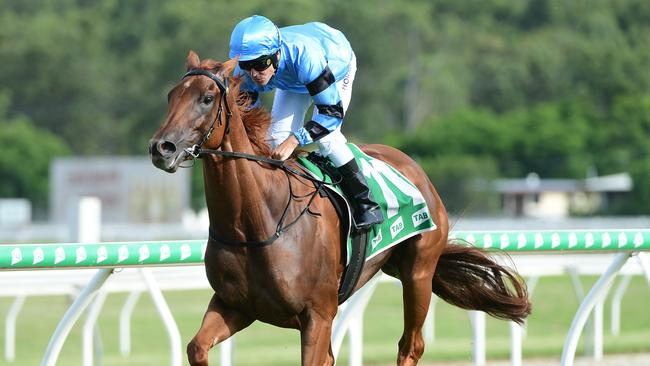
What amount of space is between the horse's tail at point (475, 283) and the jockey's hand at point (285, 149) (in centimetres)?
127

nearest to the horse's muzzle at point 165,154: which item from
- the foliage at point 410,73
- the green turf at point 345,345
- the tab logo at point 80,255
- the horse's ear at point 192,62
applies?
the horse's ear at point 192,62

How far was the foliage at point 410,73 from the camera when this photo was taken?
1837 inches

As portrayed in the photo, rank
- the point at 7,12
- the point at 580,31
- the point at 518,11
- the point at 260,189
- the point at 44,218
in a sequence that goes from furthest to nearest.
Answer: the point at 518,11, the point at 580,31, the point at 7,12, the point at 44,218, the point at 260,189

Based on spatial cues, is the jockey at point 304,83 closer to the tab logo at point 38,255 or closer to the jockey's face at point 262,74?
the jockey's face at point 262,74

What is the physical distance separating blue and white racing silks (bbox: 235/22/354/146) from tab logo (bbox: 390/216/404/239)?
573 mm

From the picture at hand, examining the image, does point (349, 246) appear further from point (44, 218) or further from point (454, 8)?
point (454, 8)

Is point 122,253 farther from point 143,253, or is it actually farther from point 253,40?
point 253,40

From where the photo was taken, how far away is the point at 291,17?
53719 mm

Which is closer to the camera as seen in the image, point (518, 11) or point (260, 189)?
point (260, 189)

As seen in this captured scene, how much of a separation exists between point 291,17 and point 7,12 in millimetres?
13918

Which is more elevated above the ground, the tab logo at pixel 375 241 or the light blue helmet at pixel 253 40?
the light blue helmet at pixel 253 40

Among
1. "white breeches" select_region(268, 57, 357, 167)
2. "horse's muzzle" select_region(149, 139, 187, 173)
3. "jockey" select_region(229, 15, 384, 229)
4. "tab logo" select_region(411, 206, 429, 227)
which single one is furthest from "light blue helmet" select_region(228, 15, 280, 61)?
"tab logo" select_region(411, 206, 429, 227)

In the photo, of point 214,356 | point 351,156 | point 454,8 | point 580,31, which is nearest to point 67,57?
point 454,8

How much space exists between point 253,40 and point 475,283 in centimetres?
182
